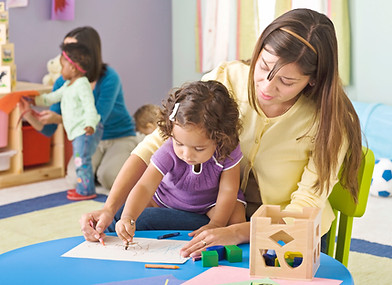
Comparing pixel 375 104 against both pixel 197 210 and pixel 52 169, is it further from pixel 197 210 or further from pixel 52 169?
pixel 197 210

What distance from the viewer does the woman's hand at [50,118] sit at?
3.31 meters

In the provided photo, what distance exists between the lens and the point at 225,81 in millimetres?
Result: 1691

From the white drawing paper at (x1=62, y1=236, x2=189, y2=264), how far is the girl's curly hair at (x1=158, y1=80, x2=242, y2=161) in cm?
26

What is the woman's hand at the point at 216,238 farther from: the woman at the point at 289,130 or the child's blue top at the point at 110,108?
the child's blue top at the point at 110,108

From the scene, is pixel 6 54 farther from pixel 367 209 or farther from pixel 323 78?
pixel 323 78

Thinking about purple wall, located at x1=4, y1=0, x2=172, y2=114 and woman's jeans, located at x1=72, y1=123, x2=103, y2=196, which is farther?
purple wall, located at x1=4, y1=0, x2=172, y2=114

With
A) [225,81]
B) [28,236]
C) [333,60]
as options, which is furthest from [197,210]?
[28,236]

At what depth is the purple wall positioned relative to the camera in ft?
12.4

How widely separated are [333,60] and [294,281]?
22.0 inches

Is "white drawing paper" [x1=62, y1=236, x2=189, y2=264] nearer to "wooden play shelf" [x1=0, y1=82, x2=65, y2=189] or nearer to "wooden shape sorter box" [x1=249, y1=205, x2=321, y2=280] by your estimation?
"wooden shape sorter box" [x1=249, y1=205, x2=321, y2=280]

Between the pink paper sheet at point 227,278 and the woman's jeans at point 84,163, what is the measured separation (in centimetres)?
208

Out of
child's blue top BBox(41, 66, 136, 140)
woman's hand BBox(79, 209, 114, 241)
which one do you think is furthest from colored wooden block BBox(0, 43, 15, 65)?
woman's hand BBox(79, 209, 114, 241)

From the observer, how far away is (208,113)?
141 cm

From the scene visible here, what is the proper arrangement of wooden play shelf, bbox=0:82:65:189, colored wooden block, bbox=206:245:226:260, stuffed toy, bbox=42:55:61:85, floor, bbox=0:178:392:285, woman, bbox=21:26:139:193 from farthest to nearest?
stuffed toy, bbox=42:55:61:85, wooden play shelf, bbox=0:82:65:189, woman, bbox=21:26:139:193, floor, bbox=0:178:392:285, colored wooden block, bbox=206:245:226:260
